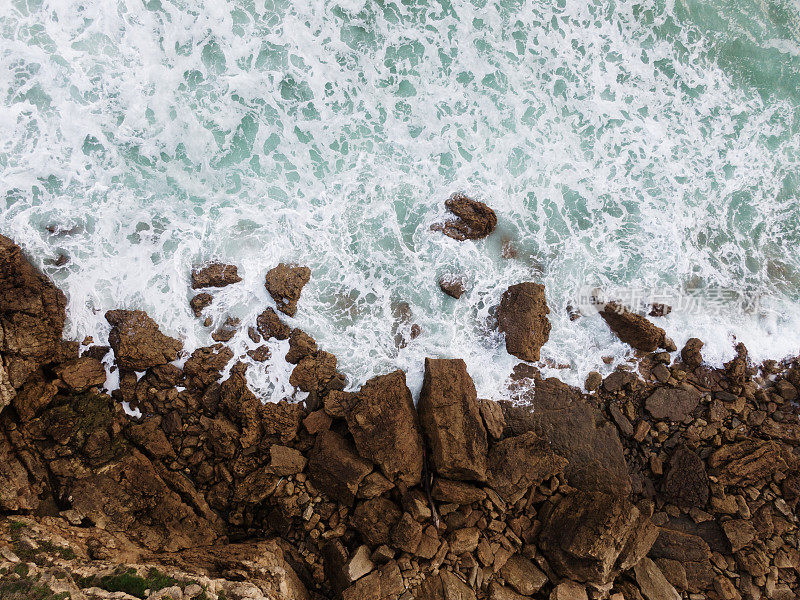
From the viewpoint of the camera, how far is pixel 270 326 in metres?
10.4

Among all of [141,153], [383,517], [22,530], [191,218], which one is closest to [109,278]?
[191,218]

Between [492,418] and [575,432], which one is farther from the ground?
[575,432]

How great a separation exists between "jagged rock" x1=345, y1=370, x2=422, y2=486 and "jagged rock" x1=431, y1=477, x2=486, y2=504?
47cm

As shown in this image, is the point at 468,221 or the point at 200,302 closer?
the point at 200,302

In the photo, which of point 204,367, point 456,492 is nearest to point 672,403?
point 456,492

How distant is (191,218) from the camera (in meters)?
11.0

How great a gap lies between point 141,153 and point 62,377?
Result: 209 inches

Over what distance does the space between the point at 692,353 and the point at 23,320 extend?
14.4 m

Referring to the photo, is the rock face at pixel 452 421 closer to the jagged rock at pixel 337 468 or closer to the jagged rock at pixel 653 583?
the jagged rock at pixel 337 468

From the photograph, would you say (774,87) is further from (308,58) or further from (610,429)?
(308,58)

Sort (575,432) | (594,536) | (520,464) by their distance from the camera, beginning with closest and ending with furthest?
1. (594,536)
2. (520,464)
3. (575,432)

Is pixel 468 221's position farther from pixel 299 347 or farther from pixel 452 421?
pixel 299 347

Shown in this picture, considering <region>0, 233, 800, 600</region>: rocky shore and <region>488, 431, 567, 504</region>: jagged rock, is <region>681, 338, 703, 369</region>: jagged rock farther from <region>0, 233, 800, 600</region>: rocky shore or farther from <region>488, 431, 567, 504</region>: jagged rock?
<region>488, 431, 567, 504</region>: jagged rock

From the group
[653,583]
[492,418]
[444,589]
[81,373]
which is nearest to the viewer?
[444,589]
